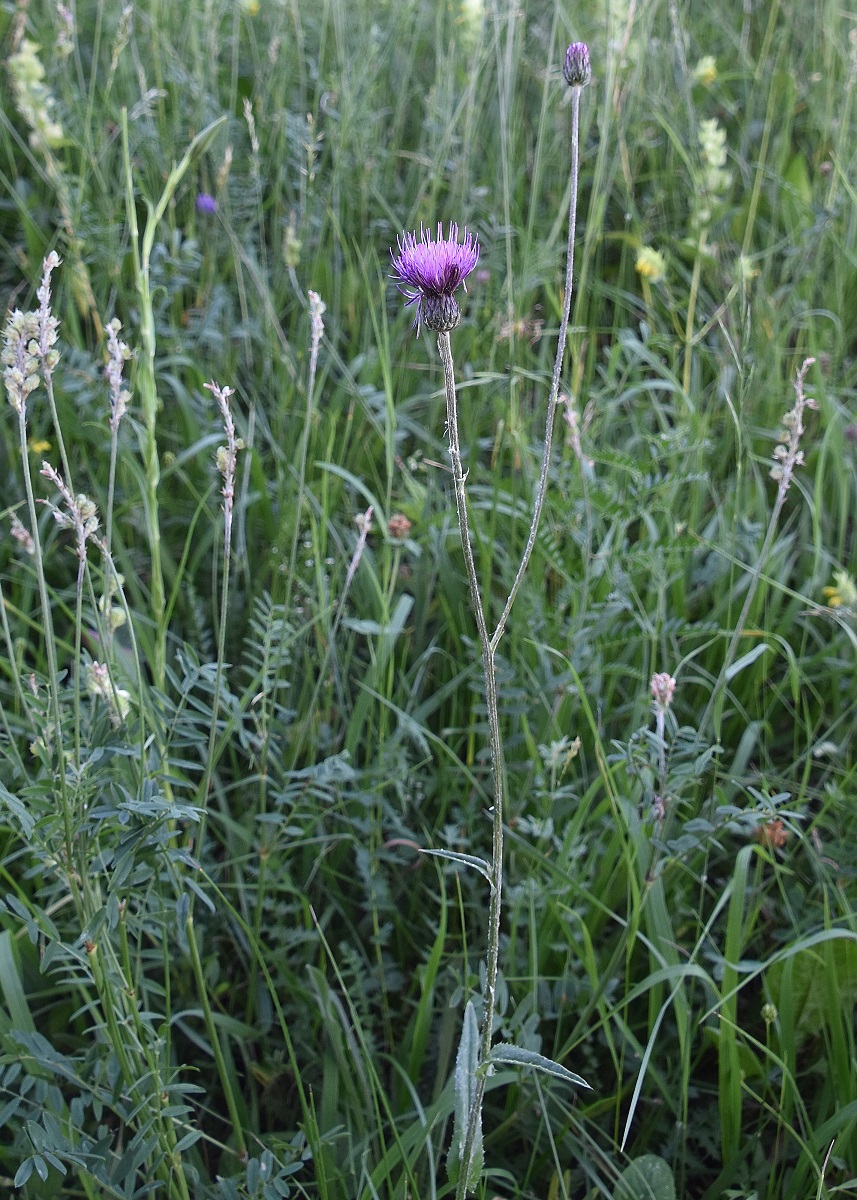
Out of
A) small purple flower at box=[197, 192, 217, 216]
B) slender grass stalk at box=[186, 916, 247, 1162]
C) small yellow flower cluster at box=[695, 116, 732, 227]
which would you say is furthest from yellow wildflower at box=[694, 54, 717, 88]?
slender grass stalk at box=[186, 916, 247, 1162]

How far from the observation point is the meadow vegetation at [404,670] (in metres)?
1.10

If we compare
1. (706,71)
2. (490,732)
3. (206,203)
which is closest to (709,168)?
(706,71)

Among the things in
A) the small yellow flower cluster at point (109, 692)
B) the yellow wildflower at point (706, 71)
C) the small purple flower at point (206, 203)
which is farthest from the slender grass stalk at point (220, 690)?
the yellow wildflower at point (706, 71)

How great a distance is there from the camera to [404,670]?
5.47ft

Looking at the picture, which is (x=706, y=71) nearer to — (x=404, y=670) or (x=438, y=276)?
(x=404, y=670)

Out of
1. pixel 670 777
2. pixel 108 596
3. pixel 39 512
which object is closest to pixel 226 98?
pixel 39 512

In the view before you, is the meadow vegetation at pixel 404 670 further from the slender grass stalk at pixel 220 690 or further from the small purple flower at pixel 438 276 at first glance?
the small purple flower at pixel 438 276

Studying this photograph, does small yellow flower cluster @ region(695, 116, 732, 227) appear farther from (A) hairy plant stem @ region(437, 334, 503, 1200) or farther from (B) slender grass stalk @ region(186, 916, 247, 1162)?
(B) slender grass stalk @ region(186, 916, 247, 1162)

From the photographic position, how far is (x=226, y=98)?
8.48 feet

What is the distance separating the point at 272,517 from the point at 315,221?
2.69 ft

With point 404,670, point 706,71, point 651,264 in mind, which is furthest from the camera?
point 706,71

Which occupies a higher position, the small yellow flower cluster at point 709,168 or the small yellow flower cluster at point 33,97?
the small yellow flower cluster at point 33,97

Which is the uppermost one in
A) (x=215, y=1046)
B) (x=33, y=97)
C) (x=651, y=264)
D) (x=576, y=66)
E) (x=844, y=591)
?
(x=576, y=66)

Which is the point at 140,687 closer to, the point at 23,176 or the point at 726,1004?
the point at 726,1004
